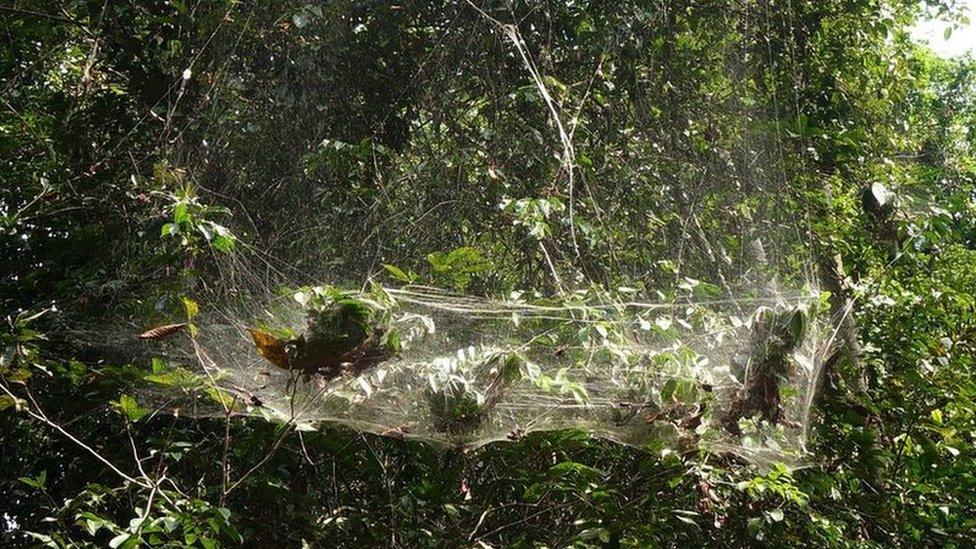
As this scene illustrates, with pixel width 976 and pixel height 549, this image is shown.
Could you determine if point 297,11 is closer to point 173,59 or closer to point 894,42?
point 173,59

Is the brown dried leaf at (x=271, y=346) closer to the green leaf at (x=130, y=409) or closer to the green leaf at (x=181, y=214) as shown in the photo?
the green leaf at (x=181, y=214)

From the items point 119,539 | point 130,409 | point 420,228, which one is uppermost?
point 420,228

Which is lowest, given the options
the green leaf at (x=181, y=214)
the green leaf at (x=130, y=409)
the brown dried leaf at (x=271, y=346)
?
the green leaf at (x=130, y=409)

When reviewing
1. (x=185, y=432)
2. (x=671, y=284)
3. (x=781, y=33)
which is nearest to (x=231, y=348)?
(x=185, y=432)

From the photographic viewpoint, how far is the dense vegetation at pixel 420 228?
2357 millimetres

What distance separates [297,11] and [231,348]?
1.05 metres

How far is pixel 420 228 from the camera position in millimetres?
→ 2479

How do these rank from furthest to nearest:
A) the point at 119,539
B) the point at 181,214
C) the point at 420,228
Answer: the point at 420,228 < the point at 181,214 < the point at 119,539

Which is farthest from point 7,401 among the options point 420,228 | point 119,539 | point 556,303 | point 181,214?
point 556,303

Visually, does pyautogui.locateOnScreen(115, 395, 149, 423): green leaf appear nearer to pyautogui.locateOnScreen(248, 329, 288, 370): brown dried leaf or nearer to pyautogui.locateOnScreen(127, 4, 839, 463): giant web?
pyautogui.locateOnScreen(127, 4, 839, 463): giant web

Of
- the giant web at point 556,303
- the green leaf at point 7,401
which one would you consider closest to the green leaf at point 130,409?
the giant web at point 556,303

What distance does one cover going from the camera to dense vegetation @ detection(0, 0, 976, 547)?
7.73ft

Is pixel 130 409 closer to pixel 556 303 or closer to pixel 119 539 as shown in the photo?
pixel 119 539

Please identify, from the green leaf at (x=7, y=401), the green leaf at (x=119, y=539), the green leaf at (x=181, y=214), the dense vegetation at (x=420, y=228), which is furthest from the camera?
the dense vegetation at (x=420, y=228)
